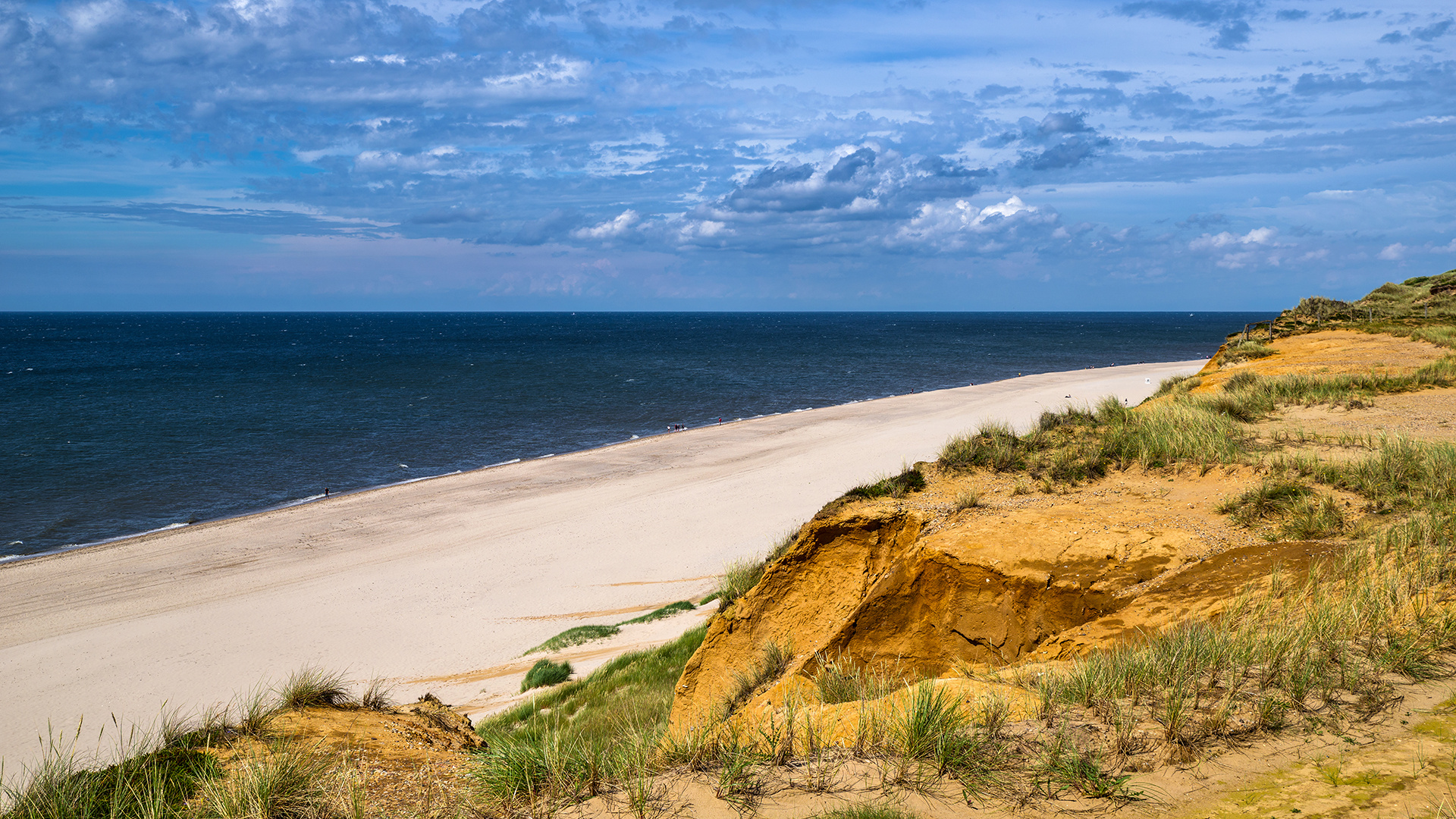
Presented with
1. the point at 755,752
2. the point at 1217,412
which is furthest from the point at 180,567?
the point at 1217,412

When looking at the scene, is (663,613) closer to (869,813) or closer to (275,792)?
(275,792)

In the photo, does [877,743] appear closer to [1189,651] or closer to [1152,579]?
[1189,651]

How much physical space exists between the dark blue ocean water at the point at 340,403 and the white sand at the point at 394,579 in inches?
192

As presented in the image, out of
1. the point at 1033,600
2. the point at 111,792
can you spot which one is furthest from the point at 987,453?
the point at 111,792

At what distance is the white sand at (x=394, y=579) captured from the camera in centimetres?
1385

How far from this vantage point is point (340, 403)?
50938 mm

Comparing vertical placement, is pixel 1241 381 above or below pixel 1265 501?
above

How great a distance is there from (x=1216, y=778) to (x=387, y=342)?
5233 inches

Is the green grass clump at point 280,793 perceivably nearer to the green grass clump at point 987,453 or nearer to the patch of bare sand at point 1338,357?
the green grass clump at point 987,453

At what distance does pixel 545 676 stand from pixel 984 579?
7.50m

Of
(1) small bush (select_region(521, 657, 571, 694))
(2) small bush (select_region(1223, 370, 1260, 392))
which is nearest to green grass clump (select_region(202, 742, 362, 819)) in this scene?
(1) small bush (select_region(521, 657, 571, 694))

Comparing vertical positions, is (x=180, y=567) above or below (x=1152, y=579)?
below

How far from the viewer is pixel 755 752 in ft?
14.6

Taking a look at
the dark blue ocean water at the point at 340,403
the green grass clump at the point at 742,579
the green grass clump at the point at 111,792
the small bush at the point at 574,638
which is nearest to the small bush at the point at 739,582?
the green grass clump at the point at 742,579
